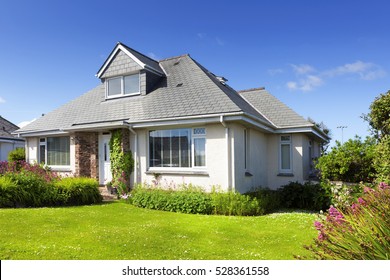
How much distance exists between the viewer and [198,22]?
45.1ft

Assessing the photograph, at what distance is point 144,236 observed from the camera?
22.5 feet

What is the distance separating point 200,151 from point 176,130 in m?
1.62

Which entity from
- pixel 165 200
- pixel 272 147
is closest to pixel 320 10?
pixel 272 147

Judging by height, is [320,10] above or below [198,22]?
below

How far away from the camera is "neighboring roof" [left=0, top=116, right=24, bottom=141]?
2828 centimetres

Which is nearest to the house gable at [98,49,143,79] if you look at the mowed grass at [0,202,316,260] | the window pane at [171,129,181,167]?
the window pane at [171,129,181,167]

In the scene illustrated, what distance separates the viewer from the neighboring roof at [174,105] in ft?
42.1

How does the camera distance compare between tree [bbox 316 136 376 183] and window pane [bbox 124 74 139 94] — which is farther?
window pane [bbox 124 74 139 94]

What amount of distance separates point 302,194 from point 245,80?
37.9ft

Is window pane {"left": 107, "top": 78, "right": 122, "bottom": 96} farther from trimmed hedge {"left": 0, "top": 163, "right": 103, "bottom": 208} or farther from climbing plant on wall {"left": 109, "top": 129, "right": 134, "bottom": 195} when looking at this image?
trimmed hedge {"left": 0, "top": 163, "right": 103, "bottom": 208}

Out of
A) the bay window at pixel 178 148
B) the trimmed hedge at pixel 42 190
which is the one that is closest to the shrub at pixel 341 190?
the bay window at pixel 178 148

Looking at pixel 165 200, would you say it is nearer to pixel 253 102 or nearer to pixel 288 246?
pixel 288 246

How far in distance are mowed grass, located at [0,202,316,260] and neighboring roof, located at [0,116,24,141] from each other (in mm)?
23059

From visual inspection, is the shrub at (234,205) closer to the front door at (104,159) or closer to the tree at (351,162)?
the tree at (351,162)
